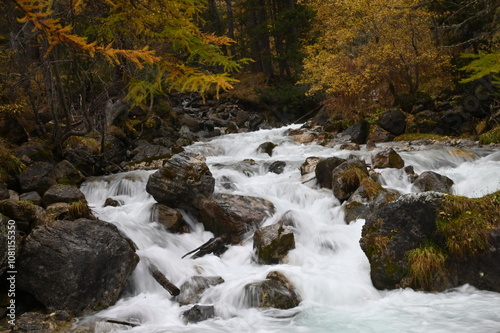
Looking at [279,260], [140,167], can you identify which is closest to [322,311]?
[279,260]

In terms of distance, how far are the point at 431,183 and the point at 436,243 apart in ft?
13.5

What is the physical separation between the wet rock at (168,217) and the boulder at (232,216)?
0.55 metres

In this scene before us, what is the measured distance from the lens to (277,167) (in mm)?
13547

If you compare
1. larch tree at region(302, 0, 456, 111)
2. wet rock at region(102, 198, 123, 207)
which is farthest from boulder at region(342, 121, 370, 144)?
wet rock at region(102, 198, 123, 207)

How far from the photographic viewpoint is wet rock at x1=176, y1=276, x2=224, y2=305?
21.6ft

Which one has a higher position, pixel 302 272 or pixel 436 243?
pixel 436 243

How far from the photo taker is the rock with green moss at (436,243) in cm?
584

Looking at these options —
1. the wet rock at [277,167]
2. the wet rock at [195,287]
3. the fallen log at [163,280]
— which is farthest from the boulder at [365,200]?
the fallen log at [163,280]

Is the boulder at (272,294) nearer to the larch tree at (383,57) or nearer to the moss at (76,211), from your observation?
the moss at (76,211)

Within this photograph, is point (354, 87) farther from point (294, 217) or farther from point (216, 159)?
point (294, 217)

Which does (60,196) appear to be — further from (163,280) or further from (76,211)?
(163,280)

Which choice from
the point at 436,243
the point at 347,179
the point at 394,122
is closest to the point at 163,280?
the point at 436,243

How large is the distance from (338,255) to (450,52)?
14.0 m

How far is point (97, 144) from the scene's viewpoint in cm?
1426
